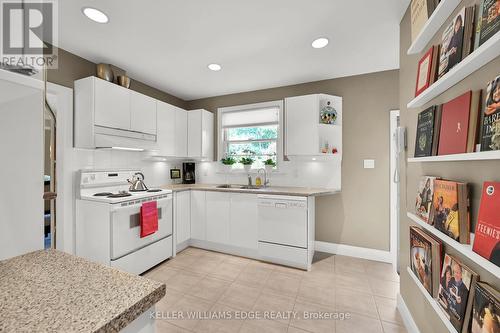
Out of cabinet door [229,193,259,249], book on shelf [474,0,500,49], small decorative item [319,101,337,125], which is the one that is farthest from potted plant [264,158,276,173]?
book on shelf [474,0,500,49]

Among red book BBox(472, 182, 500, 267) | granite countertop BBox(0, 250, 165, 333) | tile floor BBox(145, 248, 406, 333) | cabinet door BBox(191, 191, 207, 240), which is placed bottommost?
tile floor BBox(145, 248, 406, 333)

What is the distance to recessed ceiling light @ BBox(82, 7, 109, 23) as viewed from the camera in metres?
1.78

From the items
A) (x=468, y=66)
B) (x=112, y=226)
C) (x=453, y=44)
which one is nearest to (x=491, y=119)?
(x=468, y=66)

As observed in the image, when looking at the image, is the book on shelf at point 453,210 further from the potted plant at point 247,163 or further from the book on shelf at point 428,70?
the potted plant at point 247,163

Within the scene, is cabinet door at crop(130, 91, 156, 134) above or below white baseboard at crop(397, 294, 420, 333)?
above

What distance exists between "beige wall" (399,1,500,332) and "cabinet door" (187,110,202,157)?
9.28 feet

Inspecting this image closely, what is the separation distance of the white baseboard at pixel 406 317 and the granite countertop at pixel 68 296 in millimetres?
1938

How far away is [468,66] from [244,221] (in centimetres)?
259

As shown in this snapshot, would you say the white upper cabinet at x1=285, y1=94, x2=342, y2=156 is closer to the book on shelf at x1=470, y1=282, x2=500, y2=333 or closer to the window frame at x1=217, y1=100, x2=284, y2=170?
the window frame at x1=217, y1=100, x2=284, y2=170

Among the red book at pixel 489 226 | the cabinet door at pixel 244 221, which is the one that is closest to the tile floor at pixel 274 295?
the cabinet door at pixel 244 221

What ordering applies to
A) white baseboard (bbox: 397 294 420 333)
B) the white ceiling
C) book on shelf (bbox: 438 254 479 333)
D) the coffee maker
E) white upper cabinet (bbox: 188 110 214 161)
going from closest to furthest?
book on shelf (bbox: 438 254 479 333)
white baseboard (bbox: 397 294 420 333)
the white ceiling
white upper cabinet (bbox: 188 110 214 161)
the coffee maker

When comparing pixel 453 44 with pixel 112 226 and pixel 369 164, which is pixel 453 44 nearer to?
pixel 369 164

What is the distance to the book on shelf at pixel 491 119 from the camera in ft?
2.50

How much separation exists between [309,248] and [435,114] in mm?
1945
